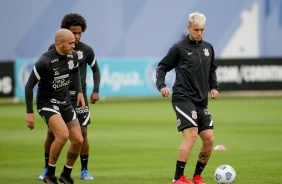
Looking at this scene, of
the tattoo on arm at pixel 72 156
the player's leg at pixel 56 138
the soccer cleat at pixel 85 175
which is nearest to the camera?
the player's leg at pixel 56 138

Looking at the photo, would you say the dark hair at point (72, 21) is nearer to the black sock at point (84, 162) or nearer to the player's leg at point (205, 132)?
the black sock at point (84, 162)

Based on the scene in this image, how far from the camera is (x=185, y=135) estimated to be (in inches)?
460

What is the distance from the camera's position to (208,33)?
145 feet

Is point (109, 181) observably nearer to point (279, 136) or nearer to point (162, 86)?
point (162, 86)

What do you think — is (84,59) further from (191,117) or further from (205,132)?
(205,132)

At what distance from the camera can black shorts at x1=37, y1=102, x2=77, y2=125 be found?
470 inches

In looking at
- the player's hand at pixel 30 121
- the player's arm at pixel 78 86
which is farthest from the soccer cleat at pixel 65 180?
the player's arm at pixel 78 86

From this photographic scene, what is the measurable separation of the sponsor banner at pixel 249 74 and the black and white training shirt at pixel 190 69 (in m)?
22.3

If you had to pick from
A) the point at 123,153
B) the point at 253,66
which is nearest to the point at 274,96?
the point at 253,66

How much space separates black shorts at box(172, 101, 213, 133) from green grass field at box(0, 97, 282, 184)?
1.02 meters

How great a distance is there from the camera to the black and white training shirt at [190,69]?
38.8 feet

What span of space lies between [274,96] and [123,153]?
1849 centimetres

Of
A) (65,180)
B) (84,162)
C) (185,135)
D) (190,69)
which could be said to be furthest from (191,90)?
(84,162)

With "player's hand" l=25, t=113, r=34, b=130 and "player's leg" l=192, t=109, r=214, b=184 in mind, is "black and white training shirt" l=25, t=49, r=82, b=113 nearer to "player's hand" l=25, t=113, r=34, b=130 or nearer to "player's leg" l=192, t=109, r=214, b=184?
"player's hand" l=25, t=113, r=34, b=130
